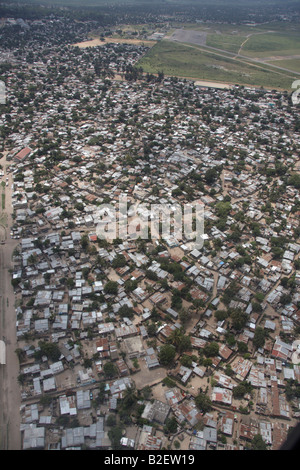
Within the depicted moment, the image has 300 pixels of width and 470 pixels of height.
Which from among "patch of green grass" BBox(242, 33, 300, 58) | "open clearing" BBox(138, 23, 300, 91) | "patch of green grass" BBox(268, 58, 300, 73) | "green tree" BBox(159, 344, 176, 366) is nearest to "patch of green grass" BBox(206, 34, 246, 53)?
"open clearing" BBox(138, 23, 300, 91)

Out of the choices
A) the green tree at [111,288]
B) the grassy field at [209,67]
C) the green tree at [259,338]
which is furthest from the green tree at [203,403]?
the grassy field at [209,67]

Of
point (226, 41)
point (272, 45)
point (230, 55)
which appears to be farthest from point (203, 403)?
point (226, 41)

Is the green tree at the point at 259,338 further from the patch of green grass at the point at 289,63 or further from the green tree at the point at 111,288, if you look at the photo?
the patch of green grass at the point at 289,63

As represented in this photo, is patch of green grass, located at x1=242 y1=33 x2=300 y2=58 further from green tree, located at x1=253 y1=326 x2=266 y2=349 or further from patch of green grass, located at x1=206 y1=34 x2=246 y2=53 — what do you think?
green tree, located at x1=253 y1=326 x2=266 y2=349

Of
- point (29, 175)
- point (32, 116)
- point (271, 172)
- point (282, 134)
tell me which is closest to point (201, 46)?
point (282, 134)

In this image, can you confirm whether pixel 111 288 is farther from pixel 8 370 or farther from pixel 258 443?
pixel 258 443

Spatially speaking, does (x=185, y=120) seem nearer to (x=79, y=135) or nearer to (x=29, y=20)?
(x=79, y=135)
